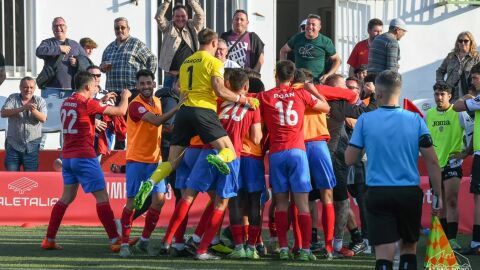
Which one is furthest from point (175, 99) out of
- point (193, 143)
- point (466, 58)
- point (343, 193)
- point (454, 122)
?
point (466, 58)

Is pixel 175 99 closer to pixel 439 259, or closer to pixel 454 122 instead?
pixel 454 122

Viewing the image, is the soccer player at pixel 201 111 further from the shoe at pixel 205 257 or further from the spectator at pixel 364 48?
the spectator at pixel 364 48

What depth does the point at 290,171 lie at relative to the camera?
12.4 metres

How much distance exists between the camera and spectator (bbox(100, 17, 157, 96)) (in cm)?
1667

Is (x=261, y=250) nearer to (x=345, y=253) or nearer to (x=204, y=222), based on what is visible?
(x=204, y=222)

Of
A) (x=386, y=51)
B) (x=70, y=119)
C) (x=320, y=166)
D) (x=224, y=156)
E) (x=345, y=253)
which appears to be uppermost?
(x=386, y=51)

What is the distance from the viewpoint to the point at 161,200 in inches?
498

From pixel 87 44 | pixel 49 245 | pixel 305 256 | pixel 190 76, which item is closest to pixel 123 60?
pixel 87 44

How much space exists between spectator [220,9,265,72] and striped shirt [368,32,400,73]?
151cm


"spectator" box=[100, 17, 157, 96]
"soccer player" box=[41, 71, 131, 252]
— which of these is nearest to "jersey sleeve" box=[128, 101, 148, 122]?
"soccer player" box=[41, 71, 131, 252]

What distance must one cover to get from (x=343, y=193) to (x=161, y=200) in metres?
1.96

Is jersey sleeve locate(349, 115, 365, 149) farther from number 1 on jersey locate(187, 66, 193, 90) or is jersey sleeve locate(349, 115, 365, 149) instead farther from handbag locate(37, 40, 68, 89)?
handbag locate(37, 40, 68, 89)

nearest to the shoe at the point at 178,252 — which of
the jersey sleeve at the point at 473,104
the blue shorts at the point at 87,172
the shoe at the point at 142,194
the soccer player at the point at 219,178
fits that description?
the soccer player at the point at 219,178

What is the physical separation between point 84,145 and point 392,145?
173 inches
